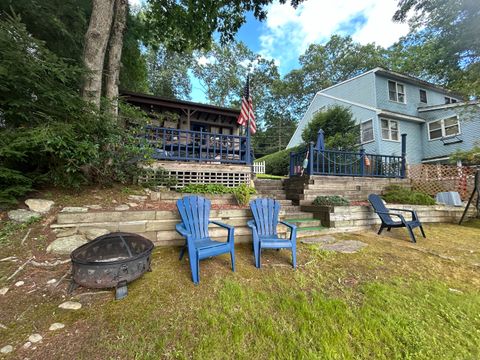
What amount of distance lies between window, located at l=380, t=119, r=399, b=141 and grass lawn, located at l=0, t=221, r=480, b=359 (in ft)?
38.3

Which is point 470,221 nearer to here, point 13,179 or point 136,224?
point 136,224

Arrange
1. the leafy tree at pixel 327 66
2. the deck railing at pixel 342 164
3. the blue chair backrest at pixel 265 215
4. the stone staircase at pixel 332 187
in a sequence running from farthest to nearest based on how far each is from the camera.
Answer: the leafy tree at pixel 327 66, the deck railing at pixel 342 164, the stone staircase at pixel 332 187, the blue chair backrest at pixel 265 215

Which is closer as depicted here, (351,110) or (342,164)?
(342,164)

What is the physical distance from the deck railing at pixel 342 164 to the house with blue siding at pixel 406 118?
16.3 ft

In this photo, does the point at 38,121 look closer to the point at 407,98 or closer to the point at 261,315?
the point at 261,315

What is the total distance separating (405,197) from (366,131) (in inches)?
311

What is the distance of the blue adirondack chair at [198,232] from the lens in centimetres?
236

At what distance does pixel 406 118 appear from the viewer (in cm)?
1256

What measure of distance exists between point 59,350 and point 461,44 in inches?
559

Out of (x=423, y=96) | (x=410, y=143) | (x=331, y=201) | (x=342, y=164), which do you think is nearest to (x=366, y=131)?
(x=410, y=143)

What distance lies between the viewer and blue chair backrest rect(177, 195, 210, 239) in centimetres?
289

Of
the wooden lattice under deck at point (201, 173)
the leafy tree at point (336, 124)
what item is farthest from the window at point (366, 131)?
the wooden lattice under deck at point (201, 173)

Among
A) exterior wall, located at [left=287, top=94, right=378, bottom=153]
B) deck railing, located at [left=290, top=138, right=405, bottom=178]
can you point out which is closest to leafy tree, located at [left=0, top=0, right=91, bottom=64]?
deck railing, located at [left=290, top=138, right=405, bottom=178]

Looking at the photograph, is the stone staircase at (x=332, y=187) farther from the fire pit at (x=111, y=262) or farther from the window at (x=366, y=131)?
the window at (x=366, y=131)
